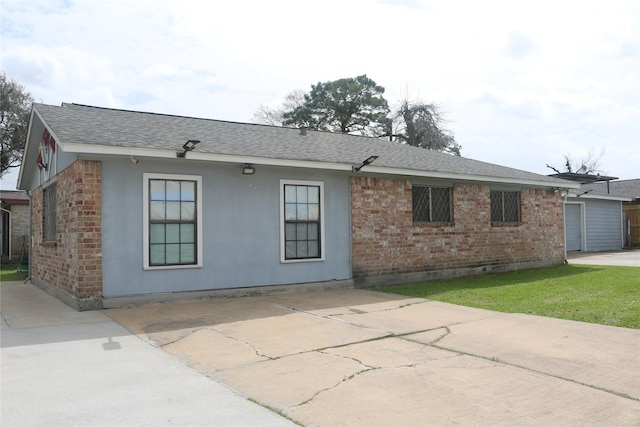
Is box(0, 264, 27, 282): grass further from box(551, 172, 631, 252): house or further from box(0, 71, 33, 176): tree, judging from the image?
box(551, 172, 631, 252): house

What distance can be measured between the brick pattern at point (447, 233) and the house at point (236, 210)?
4 centimetres

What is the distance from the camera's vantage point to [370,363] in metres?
5.21

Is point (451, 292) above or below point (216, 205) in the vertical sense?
below

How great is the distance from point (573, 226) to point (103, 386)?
20969mm

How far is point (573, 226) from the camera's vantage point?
2125 centimetres

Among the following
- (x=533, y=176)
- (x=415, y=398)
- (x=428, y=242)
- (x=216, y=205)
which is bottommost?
(x=415, y=398)

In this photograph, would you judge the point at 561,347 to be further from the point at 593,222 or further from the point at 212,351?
the point at 593,222

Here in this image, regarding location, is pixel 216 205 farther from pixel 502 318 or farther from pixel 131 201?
pixel 502 318

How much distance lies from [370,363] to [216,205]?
5292 millimetres

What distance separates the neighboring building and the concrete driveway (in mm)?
15410

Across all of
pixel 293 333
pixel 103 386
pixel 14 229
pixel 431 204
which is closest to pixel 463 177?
pixel 431 204

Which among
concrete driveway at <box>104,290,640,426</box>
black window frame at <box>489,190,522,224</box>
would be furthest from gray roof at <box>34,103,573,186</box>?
concrete driveway at <box>104,290,640,426</box>

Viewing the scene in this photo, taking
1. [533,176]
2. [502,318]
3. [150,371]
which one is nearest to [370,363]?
[150,371]

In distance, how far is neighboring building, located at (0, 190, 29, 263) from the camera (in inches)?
815
